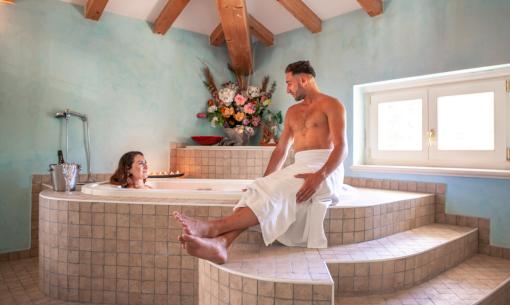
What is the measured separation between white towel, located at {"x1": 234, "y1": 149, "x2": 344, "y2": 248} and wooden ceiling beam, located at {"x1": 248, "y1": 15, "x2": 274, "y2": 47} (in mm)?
2286

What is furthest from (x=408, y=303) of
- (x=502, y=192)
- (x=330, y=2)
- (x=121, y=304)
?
(x=330, y=2)

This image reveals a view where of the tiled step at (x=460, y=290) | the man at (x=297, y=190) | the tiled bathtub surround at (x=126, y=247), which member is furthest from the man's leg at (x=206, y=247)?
the tiled step at (x=460, y=290)

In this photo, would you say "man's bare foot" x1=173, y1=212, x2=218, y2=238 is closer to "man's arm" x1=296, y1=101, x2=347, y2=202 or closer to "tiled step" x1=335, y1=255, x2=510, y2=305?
"man's arm" x1=296, y1=101, x2=347, y2=202

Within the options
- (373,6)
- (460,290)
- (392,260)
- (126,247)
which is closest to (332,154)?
(392,260)

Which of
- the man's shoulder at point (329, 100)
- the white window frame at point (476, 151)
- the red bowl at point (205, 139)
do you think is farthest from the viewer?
the red bowl at point (205, 139)

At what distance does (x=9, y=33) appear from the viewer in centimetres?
286

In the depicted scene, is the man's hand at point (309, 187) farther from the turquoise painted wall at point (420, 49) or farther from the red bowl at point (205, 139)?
the red bowl at point (205, 139)

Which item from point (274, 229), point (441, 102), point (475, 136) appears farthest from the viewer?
point (441, 102)

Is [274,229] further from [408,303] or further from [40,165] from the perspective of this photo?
[40,165]

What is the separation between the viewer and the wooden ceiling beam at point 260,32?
12.7 feet

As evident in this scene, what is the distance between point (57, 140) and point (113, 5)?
139cm

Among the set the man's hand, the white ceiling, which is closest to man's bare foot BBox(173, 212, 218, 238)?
the man's hand

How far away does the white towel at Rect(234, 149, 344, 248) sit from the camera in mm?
1817

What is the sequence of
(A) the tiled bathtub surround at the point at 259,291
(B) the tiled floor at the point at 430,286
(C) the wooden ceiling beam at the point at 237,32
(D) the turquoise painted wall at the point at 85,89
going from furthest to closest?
(C) the wooden ceiling beam at the point at 237,32 < (D) the turquoise painted wall at the point at 85,89 < (B) the tiled floor at the point at 430,286 < (A) the tiled bathtub surround at the point at 259,291
